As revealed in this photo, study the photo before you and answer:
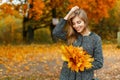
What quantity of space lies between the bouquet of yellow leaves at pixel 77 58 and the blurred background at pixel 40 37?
5.75 metres

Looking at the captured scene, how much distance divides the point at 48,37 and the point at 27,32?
2.49m

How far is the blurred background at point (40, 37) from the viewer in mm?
13984

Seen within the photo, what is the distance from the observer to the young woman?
436cm

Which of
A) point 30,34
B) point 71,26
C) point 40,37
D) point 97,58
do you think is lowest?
point 40,37

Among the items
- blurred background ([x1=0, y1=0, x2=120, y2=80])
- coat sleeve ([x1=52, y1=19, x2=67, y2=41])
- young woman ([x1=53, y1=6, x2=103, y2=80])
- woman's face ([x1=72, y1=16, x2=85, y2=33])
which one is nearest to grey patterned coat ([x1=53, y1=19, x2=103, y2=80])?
young woman ([x1=53, y1=6, x2=103, y2=80])

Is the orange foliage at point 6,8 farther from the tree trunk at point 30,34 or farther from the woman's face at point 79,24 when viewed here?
the woman's face at point 79,24

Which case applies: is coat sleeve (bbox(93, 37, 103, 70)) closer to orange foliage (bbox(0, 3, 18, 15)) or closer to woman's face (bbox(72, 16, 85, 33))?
woman's face (bbox(72, 16, 85, 33))

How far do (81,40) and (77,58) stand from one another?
0.26m

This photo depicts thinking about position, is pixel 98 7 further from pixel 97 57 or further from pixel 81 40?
pixel 97 57

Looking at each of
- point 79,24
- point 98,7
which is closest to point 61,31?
point 79,24

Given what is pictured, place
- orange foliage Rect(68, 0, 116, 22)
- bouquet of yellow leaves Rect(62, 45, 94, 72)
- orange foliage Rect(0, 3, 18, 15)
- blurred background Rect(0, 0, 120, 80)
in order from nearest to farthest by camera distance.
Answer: bouquet of yellow leaves Rect(62, 45, 94, 72) → blurred background Rect(0, 0, 120, 80) → orange foliage Rect(0, 3, 18, 15) → orange foliage Rect(68, 0, 116, 22)

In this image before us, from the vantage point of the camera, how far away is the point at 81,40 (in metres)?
4.45

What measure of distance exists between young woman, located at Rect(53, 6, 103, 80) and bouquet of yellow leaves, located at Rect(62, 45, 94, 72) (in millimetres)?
84

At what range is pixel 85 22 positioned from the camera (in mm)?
4391
